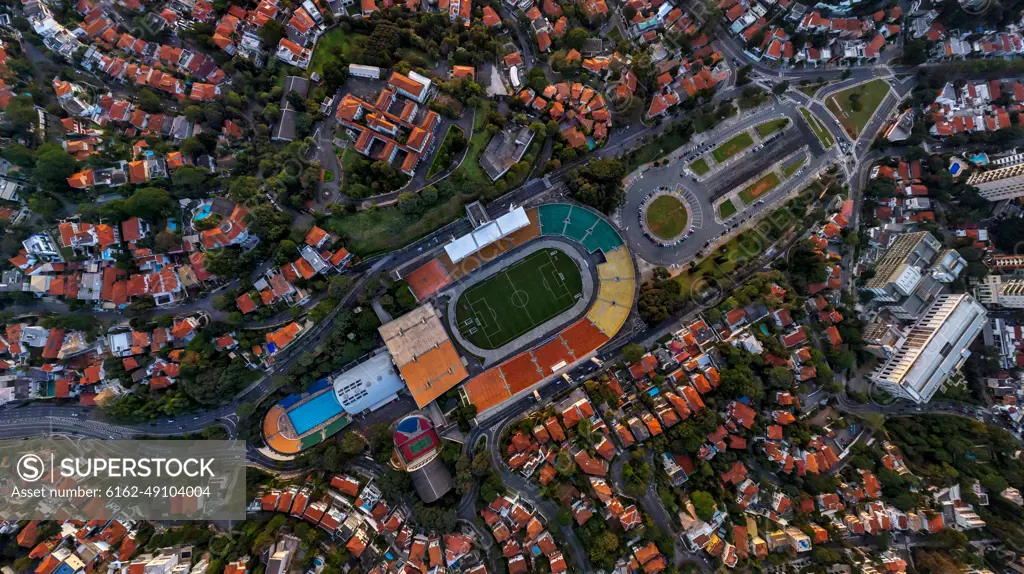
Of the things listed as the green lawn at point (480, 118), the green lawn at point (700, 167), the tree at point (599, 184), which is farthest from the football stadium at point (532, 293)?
the green lawn at point (700, 167)

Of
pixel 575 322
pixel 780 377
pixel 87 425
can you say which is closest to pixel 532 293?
pixel 575 322

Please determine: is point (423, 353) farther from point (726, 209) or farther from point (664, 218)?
point (726, 209)

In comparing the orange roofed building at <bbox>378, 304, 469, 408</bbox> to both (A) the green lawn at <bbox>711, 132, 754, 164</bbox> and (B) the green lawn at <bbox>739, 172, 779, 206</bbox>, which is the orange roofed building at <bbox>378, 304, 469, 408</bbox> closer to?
(A) the green lawn at <bbox>711, 132, 754, 164</bbox>

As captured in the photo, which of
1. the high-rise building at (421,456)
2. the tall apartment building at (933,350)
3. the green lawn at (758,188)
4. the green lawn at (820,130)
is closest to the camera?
the high-rise building at (421,456)

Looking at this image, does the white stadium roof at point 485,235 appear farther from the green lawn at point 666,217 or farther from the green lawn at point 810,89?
the green lawn at point 810,89

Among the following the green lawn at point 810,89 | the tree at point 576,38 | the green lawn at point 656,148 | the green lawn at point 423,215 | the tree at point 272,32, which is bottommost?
the green lawn at point 810,89

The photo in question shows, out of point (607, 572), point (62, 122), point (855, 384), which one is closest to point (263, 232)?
point (62, 122)
